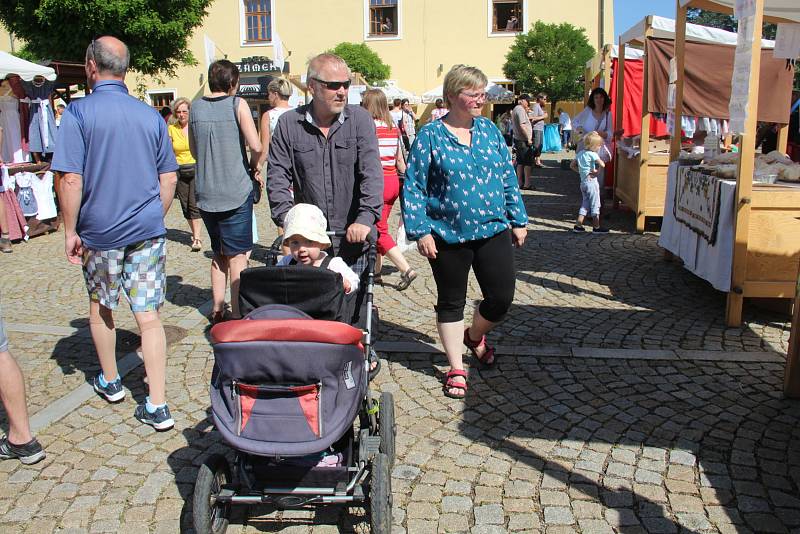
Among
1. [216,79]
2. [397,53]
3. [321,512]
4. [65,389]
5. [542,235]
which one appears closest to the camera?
[321,512]

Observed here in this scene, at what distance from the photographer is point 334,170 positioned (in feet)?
13.1

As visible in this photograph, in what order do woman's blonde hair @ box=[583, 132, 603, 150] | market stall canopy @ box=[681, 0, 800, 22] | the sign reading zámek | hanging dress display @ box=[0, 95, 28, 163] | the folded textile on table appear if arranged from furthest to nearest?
the sign reading zámek < hanging dress display @ box=[0, 95, 28, 163] < woman's blonde hair @ box=[583, 132, 603, 150] < market stall canopy @ box=[681, 0, 800, 22] < the folded textile on table

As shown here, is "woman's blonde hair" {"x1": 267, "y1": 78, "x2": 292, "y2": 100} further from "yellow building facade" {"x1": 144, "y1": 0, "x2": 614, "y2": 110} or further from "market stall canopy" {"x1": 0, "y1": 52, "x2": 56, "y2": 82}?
"yellow building facade" {"x1": 144, "y1": 0, "x2": 614, "y2": 110}

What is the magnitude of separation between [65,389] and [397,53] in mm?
35900

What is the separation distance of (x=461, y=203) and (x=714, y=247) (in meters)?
2.92

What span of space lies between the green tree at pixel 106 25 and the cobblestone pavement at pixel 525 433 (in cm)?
1452

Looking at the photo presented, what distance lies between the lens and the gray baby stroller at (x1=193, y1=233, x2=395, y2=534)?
8.61 ft

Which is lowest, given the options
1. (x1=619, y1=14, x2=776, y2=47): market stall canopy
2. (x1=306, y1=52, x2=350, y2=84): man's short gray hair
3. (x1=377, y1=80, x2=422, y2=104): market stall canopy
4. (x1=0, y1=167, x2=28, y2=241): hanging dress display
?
(x1=0, y1=167, x2=28, y2=241): hanging dress display

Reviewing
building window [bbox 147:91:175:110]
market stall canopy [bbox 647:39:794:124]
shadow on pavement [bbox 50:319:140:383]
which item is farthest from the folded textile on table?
building window [bbox 147:91:175:110]

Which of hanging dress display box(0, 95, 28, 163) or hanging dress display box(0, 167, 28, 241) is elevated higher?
hanging dress display box(0, 95, 28, 163)

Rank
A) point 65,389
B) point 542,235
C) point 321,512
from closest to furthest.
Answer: point 321,512
point 65,389
point 542,235

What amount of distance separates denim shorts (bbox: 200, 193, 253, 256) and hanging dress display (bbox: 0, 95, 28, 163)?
285 inches

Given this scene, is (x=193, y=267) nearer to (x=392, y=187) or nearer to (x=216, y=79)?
(x=392, y=187)

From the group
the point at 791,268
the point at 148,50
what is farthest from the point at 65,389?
the point at 148,50
